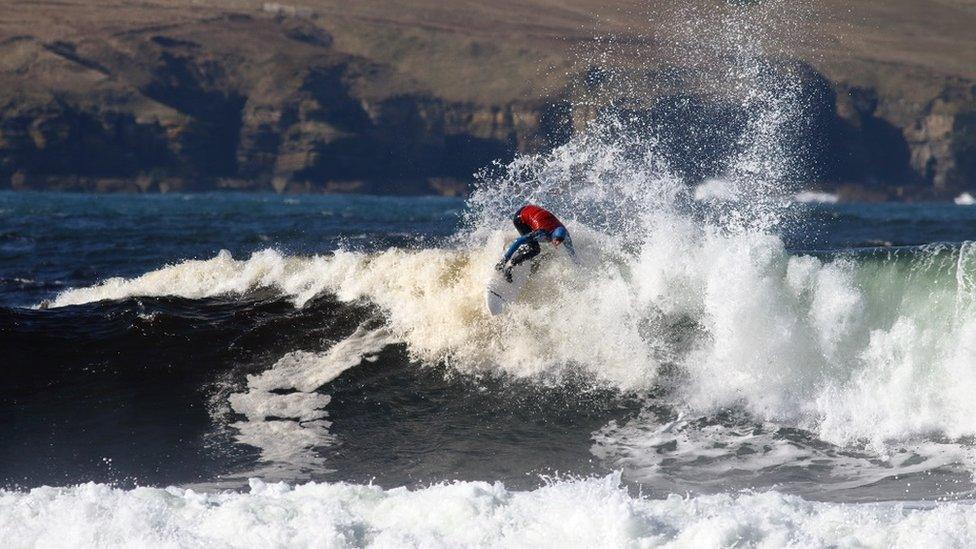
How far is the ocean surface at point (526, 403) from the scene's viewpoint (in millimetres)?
7945

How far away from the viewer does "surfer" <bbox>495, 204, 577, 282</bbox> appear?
13203mm

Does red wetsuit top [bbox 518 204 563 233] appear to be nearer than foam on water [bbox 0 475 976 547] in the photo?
No

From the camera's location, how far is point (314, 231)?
46.6 m

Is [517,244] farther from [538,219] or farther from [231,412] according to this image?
[231,412]

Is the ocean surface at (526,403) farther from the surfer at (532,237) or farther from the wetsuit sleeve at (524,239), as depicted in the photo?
the wetsuit sleeve at (524,239)

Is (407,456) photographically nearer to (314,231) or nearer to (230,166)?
(314,231)

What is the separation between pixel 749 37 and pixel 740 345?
108917 millimetres

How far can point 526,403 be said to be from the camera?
39.7ft

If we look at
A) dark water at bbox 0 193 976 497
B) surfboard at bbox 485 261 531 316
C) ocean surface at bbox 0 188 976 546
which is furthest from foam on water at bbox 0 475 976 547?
surfboard at bbox 485 261 531 316

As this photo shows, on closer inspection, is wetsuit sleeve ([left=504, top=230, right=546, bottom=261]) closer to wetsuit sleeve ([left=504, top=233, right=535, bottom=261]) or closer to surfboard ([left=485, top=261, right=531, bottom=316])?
wetsuit sleeve ([left=504, top=233, right=535, bottom=261])

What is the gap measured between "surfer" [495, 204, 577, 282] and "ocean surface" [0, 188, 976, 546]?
0.41 meters

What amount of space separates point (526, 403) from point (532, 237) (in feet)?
7.17

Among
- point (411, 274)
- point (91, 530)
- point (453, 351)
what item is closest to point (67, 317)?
point (411, 274)

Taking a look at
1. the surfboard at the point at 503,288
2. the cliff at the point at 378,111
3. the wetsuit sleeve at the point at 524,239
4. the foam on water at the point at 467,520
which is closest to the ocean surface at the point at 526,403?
the foam on water at the point at 467,520
